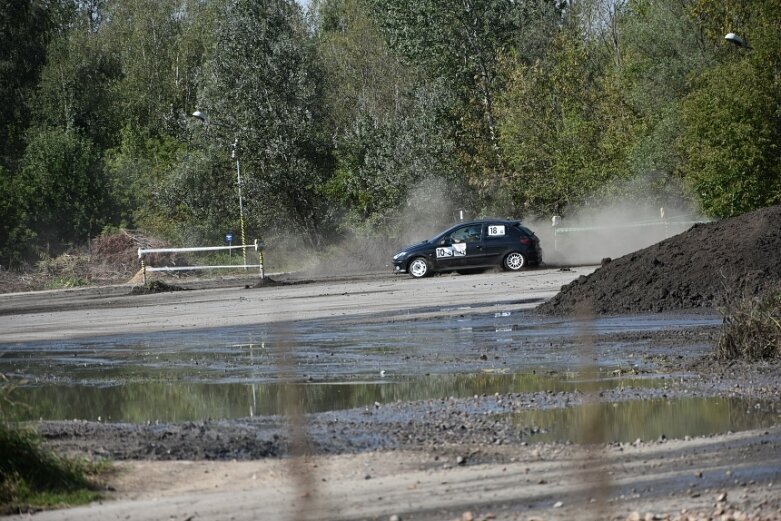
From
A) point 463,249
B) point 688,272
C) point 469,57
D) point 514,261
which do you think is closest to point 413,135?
point 469,57

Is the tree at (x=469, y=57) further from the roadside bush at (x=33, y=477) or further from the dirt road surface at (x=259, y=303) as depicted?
the roadside bush at (x=33, y=477)

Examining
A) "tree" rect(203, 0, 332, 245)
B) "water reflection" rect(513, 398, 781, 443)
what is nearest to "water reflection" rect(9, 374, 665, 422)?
"water reflection" rect(513, 398, 781, 443)

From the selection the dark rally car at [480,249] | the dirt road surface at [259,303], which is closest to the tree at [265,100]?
the dirt road surface at [259,303]

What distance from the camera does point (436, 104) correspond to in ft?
191

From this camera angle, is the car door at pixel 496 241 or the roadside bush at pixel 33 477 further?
the car door at pixel 496 241

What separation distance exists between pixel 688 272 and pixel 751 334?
9.52 meters

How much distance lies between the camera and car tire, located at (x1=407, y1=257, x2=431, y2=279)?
39.6 meters

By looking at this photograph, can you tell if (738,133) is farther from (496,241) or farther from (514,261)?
(496,241)

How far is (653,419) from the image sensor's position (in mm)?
11836

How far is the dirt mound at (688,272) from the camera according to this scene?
919 inches

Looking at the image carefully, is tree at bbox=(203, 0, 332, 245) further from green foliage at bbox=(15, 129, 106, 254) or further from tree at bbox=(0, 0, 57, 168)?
tree at bbox=(0, 0, 57, 168)

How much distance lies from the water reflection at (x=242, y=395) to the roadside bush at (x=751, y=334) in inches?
53.8

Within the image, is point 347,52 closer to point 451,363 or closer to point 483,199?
point 483,199

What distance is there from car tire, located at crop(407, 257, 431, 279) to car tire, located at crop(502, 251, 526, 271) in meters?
2.48
